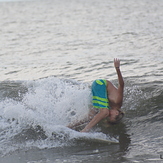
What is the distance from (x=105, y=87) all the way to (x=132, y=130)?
3.73ft

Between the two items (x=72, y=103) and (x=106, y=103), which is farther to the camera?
(x=72, y=103)

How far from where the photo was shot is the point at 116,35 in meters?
23.8

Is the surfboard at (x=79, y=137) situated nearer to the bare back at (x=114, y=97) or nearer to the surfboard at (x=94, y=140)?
the surfboard at (x=94, y=140)

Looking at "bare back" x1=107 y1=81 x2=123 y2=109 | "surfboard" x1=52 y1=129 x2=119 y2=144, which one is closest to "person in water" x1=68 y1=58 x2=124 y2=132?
"bare back" x1=107 y1=81 x2=123 y2=109

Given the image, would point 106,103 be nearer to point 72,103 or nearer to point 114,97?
point 114,97

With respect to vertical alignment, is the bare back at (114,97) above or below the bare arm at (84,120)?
above

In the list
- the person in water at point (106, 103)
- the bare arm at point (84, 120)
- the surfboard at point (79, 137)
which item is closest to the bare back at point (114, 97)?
the person in water at point (106, 103)

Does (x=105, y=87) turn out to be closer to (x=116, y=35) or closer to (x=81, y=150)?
(x=81, y=150)

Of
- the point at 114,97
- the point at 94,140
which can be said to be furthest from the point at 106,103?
the point at 94,140

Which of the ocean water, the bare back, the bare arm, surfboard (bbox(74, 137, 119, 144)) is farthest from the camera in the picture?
the bare arm

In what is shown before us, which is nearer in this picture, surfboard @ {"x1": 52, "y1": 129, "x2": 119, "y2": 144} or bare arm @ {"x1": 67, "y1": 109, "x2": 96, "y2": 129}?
surfboard @ {"x1": 52, "y1": 129, "x2": 119, "y2": 144}

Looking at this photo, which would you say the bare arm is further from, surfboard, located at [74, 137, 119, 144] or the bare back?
surfboard, located at [74, 137, 119, 144]

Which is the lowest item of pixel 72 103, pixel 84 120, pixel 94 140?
pixel 94 140

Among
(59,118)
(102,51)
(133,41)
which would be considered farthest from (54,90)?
(133,41)
